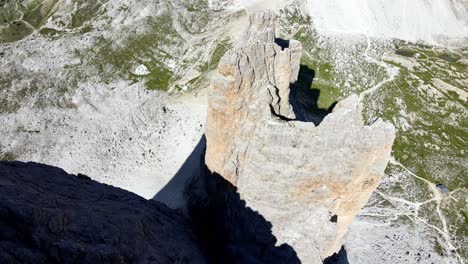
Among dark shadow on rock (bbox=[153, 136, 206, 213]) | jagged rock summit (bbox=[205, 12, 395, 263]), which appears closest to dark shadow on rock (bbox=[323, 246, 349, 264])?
jagged rock summit (bbox=[205, 12, 395, 263])

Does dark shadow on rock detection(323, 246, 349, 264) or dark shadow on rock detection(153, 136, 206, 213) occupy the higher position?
dark shadow on rock detection(153, 136, 206, 213)

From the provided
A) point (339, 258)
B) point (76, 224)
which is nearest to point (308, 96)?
point (339, 258)

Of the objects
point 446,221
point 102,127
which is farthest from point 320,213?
point 102,127

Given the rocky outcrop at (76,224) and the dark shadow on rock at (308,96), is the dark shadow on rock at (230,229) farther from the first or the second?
the dark shadow on rock at (308,96)

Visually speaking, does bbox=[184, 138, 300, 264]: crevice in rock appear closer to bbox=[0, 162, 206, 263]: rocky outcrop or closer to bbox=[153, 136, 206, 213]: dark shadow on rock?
bbox=[0, 162, 206, 263]: rocky outcrop

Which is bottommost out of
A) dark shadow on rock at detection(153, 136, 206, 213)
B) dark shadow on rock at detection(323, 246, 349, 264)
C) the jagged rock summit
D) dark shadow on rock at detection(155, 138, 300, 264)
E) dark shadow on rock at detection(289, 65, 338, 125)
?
dark shadow on rock at detection(323, 246, 349, 264)

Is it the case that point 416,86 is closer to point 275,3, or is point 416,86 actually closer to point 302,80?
point 302,80

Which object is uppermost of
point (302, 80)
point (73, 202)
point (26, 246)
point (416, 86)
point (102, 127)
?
point (26, 246)
